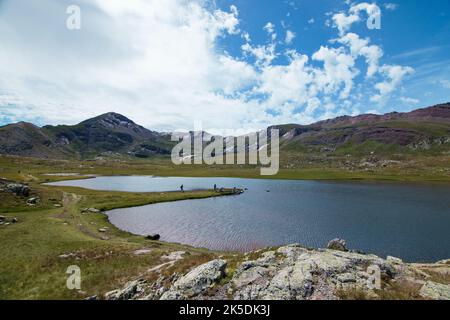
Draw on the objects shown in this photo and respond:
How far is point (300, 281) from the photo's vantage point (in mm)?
20891

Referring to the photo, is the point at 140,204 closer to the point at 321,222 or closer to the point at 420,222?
the point at 321,222

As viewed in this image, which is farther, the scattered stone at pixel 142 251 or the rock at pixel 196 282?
the scattered stone at pixel 142 251

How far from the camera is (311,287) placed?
20.5 m

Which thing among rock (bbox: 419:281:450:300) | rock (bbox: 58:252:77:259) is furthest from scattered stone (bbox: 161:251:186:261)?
rock (bbox: 419:281:450:300)

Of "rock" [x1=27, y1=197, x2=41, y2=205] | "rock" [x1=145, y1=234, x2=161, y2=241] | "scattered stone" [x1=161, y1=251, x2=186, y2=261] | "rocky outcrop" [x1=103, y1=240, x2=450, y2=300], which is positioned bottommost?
"rock" [x1=145, y1=234, x2=161, y2=241]

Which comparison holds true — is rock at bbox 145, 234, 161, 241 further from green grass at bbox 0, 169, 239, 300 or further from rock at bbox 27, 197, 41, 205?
rock at bbox 27, 197, 41, 205

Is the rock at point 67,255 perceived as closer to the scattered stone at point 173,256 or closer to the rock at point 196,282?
the scattered stone at point 173,256

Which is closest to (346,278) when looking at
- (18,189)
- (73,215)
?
(73,215)

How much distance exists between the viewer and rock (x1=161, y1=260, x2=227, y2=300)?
21.5 meters

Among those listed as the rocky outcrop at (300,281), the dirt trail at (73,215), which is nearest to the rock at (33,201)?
the dirt trail at (73,215)

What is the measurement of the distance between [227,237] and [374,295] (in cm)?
3846

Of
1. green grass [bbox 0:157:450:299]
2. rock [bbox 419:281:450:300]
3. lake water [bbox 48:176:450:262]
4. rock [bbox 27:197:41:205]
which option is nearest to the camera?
rock [bbox 419:281:450:300]

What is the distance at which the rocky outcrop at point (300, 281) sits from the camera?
65.2 ft
